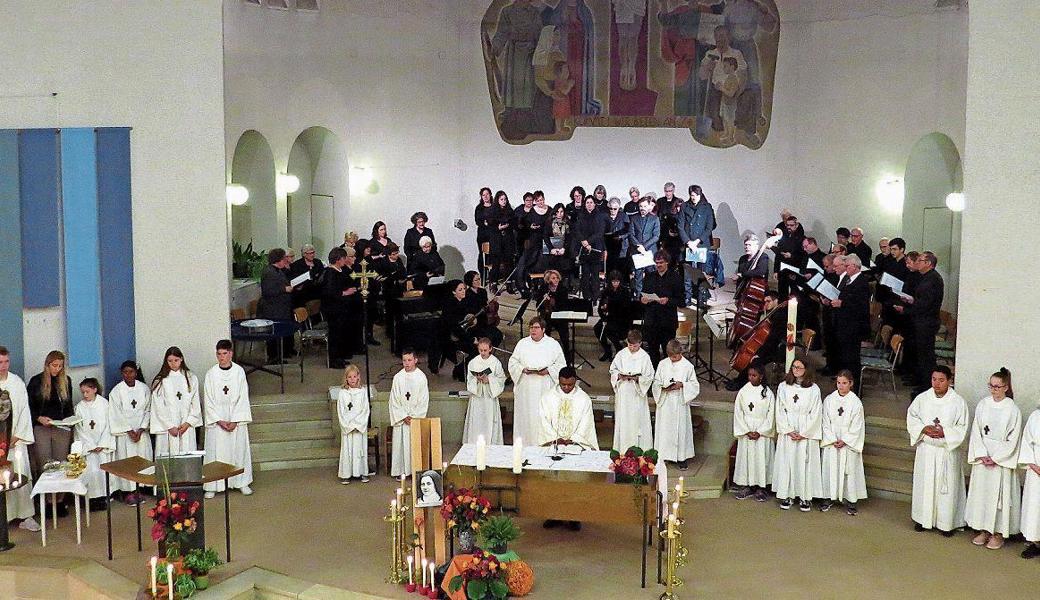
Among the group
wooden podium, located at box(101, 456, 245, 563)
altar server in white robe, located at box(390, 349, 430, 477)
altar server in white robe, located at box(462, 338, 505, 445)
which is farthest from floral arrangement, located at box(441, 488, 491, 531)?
altar server in white robe, located at box(462, 338, 505, 445)

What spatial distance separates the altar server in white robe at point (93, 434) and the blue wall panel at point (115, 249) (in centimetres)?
100


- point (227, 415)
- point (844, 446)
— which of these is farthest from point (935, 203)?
point (227, 415)

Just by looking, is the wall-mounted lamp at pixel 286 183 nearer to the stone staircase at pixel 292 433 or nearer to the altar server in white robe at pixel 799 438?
the stone staircase at pixel 292 433

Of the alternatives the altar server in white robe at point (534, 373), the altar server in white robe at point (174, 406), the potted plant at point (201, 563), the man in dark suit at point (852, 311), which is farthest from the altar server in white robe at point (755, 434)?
the altar server in white robe at point (174, 406)

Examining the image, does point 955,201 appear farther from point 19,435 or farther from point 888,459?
point 19,435

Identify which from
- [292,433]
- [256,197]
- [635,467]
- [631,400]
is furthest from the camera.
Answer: [256,197]

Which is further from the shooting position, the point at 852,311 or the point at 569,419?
the point at 852,311

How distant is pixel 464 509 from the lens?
10047 mm

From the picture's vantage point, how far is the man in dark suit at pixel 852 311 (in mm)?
14344

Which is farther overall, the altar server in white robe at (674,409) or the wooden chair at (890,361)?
the wooden chair at (890,361)

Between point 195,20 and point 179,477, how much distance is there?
580 cm

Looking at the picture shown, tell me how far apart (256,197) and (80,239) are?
588 cm

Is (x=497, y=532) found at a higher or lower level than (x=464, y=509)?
lower

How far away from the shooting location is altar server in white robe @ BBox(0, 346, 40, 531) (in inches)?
484
